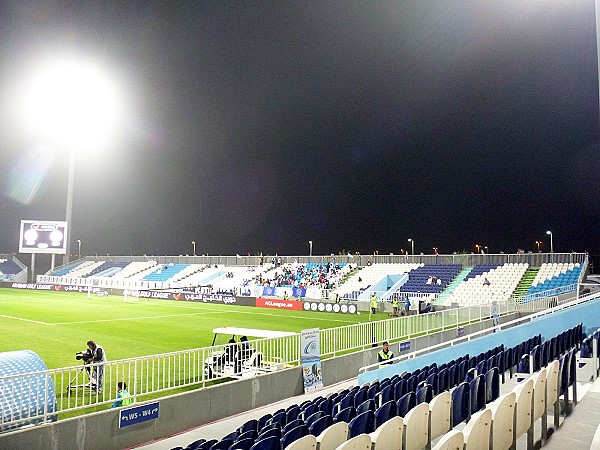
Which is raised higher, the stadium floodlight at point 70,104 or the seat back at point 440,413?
the stadium floodlight at point 70,104

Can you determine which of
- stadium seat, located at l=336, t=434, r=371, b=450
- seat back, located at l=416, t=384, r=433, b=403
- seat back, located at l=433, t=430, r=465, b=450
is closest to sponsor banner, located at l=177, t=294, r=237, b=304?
seat back, located at l=416, t=384, r=433, b=403

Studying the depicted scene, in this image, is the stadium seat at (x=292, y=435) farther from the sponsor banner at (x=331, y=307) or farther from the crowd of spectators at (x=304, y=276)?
the crowd of spectators at (x=304, y=276)

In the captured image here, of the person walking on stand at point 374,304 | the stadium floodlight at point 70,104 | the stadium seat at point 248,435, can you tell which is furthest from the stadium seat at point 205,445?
the stadium floodlight at point 70,104

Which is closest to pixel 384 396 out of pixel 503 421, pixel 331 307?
pixel 503 421

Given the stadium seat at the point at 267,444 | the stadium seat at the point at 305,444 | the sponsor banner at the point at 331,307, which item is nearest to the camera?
the stadium seat at the point at 305,444

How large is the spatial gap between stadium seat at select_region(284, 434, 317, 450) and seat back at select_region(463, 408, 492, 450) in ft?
4.47

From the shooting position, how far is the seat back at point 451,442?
409 centimetres

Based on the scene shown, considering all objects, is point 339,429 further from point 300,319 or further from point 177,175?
point 177,175

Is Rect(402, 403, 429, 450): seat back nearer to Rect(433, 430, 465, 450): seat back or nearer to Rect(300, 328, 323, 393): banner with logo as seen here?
Rect(433, 430, 465, 450): seat back

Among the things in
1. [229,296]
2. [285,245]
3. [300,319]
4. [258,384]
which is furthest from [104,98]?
[258,384]

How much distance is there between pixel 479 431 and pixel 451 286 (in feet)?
112

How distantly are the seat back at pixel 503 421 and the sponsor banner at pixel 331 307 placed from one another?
29.2 meters

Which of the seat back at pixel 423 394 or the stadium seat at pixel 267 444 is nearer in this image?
the stadium seat at pixel 267 444

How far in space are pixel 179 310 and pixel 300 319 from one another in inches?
381
